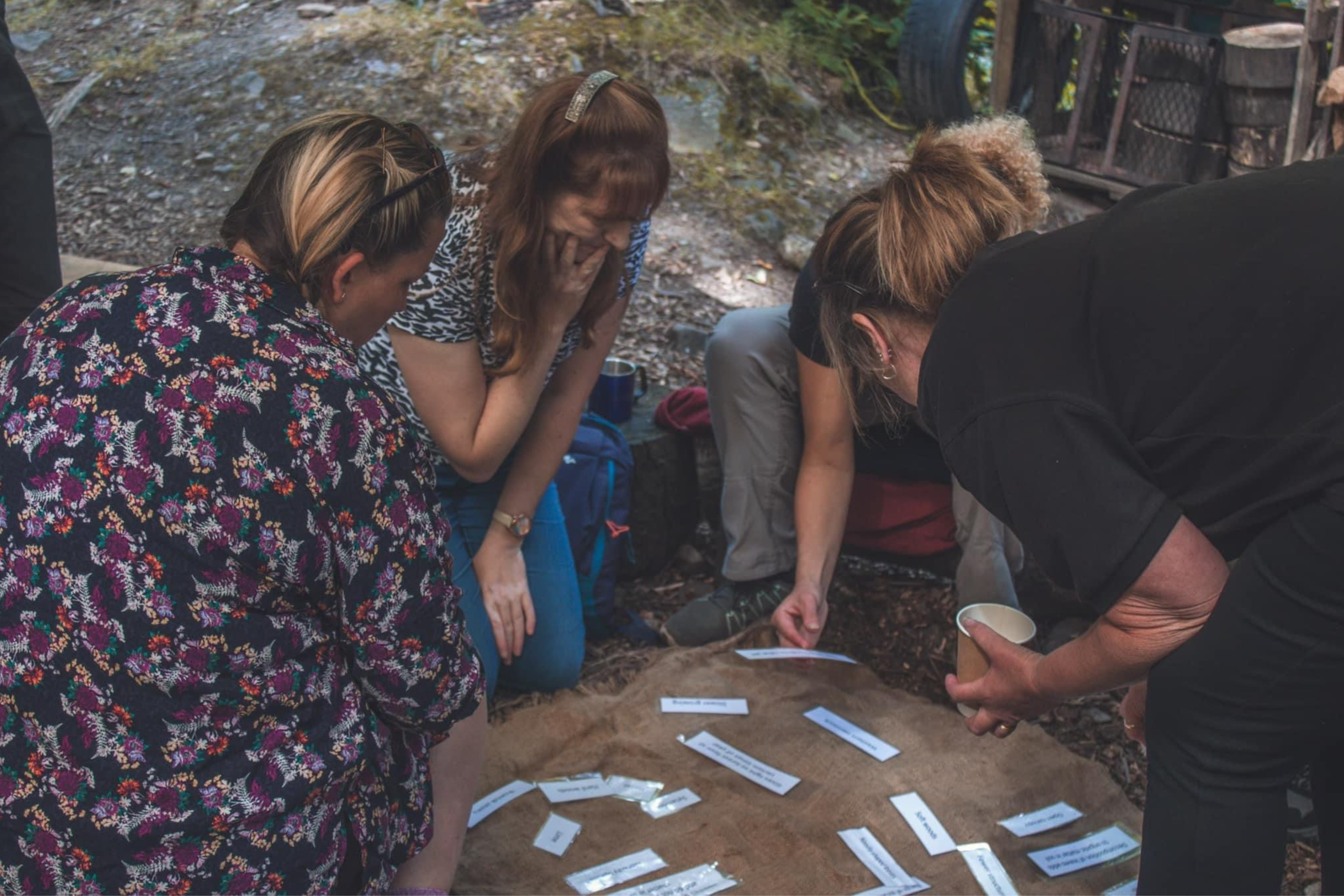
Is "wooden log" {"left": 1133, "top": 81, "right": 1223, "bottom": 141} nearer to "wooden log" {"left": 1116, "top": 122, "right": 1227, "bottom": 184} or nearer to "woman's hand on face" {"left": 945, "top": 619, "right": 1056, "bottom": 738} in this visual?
"wooden log" {"left": 1116, "top": 122, "right": 1227, "bottom": 184}

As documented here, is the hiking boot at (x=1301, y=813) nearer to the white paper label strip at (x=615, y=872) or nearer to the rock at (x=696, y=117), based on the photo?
the white paper label strip at (x=615, y=872)

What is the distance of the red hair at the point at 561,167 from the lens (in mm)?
2396

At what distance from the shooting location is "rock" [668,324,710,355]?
4594 mm

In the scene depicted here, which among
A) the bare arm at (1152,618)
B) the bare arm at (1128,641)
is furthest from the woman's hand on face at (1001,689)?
the bare arm at (1152,618)

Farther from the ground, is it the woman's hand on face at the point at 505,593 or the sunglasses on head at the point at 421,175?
the sunglasses on head at the point at 421,175

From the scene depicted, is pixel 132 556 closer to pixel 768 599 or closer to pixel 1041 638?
pixel 768 599

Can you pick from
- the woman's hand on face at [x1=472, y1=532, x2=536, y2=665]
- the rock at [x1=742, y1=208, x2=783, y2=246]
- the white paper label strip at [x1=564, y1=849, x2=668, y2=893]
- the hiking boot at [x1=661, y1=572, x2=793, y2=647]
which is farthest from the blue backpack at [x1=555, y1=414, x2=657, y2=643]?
the rock at [x1=742, y1=208, x2=783, y2=246]

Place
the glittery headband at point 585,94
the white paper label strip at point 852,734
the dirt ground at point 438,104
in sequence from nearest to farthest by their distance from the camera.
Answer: the glittery headband at point 585,94
the white paper label strip at point 852,734
the dirt ground at point 438,104

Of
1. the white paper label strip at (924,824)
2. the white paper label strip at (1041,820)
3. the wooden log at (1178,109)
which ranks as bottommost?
the white paper label strip at (924,824)

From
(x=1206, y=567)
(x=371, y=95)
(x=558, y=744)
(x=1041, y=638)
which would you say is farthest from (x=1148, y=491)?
(x=371, y=95)

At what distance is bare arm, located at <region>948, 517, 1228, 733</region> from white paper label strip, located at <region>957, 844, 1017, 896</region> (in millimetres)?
463

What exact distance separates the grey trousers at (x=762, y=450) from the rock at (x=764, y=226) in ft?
8.21

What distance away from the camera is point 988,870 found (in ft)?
7.84

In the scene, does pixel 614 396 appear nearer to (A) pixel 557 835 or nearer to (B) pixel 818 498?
(B) pixel 818 498
